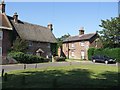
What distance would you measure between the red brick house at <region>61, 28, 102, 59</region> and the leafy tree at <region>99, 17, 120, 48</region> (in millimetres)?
4812

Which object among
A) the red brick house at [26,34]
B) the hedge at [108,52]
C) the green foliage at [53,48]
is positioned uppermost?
the red brick house at [26,34]

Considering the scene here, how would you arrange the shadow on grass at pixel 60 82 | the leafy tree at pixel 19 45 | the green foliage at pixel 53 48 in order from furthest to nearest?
the green foliage at pixel 53 48 → the leafy tree at pixel 19 45 → the shadow on grass at pixel 60 82

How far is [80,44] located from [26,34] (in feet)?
61.4

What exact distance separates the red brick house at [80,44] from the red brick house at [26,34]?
8.63 metres

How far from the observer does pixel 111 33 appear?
58.0 metres

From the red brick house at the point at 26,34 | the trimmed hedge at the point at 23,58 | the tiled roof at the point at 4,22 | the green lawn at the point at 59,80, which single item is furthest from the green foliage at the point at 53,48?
the green lawn at the point at 59,80

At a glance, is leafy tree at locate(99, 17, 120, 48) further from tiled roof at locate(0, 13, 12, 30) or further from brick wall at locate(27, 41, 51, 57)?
tiled roof at locate(0, 13, 12, 30)

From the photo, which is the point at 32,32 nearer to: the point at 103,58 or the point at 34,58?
the point at 34,58


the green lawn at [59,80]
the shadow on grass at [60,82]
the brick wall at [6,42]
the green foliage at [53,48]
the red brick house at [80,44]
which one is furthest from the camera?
the red brick house at [80,44]

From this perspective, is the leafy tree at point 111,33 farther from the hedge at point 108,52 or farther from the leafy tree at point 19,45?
the leafy tree at point 19,45

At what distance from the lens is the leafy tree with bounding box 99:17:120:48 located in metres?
57.5

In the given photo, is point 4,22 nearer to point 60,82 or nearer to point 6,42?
point 6,42

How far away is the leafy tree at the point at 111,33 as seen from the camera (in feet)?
189

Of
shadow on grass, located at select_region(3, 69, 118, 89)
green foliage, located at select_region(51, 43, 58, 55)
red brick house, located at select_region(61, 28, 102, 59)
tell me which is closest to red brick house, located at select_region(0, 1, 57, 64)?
green foliage, located at select_region(51, 43, 58, 55)
